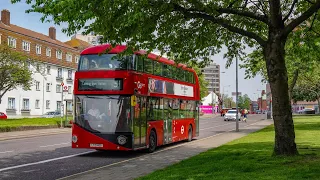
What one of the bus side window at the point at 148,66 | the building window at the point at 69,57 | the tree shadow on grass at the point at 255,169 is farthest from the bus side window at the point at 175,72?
the building window at the point at 69,57

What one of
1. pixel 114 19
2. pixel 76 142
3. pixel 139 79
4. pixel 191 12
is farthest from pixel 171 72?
pixel 114 19

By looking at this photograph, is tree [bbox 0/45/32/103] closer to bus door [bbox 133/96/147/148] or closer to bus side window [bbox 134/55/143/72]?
bus side window [bbox 134/55/143/72]

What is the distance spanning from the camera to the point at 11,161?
13.7 metres

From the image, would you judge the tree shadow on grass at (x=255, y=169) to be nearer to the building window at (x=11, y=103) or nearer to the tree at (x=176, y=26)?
the tree at (x=176, y=26)

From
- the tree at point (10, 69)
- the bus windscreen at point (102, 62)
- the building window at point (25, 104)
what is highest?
the tree at point (10, 69)

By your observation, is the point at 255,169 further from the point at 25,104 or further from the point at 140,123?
the point at 25,104

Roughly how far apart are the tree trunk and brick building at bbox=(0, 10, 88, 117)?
1755 inches

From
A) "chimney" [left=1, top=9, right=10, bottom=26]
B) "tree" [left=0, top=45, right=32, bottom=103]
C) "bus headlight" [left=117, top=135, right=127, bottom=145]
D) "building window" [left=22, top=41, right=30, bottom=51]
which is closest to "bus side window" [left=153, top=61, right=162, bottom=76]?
"bus headlight" [left=117, top=135, right=127, bottom=145]

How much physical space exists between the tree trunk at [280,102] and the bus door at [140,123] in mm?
5818

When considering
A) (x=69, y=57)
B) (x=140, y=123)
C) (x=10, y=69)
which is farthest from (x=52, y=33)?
(x=140, y=123)

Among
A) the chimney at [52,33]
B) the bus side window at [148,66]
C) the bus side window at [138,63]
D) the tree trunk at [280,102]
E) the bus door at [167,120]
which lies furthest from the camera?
the chimney at [52,33]

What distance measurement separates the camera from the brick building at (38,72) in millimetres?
56719

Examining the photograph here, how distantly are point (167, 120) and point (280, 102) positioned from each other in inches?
339

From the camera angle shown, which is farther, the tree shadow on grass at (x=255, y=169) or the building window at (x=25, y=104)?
the building window at (x=25, y=104)
